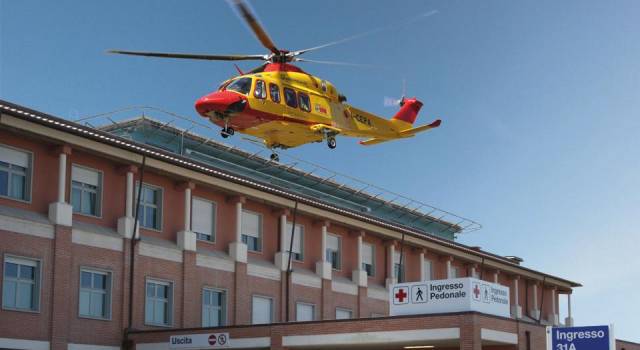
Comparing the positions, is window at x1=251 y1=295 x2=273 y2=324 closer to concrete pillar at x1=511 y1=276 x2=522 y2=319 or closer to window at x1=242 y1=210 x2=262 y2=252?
window at x1=242 y1=210 x2=262 y2=252

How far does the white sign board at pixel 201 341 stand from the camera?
34562 mm

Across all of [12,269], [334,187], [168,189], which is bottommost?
[12,269]

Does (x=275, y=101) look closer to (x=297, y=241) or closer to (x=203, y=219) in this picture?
(x=203, y=219)

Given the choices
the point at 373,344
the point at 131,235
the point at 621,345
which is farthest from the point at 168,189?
the point at 621,345

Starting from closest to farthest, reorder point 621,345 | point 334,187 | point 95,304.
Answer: point 95,304, point 621,345, point 334,187

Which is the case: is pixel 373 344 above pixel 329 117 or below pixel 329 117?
below

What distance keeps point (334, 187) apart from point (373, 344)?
3043cm

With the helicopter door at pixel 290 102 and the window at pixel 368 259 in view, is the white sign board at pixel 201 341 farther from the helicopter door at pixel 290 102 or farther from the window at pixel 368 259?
the window at pixel 368 259

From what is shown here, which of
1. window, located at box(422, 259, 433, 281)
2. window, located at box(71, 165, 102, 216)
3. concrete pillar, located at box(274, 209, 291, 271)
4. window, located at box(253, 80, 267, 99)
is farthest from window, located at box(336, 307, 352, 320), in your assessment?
window, located at box(253, 80, 267, 99)

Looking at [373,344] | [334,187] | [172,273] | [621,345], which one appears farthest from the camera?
[334,187]

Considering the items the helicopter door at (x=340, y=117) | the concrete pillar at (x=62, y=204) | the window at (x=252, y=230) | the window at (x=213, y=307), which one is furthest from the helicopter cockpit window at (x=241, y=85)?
the window at (x=252, y=230)

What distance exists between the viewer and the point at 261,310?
43719mm

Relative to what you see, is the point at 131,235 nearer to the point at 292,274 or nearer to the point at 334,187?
the point at 292,274

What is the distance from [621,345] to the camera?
42.6 meters
